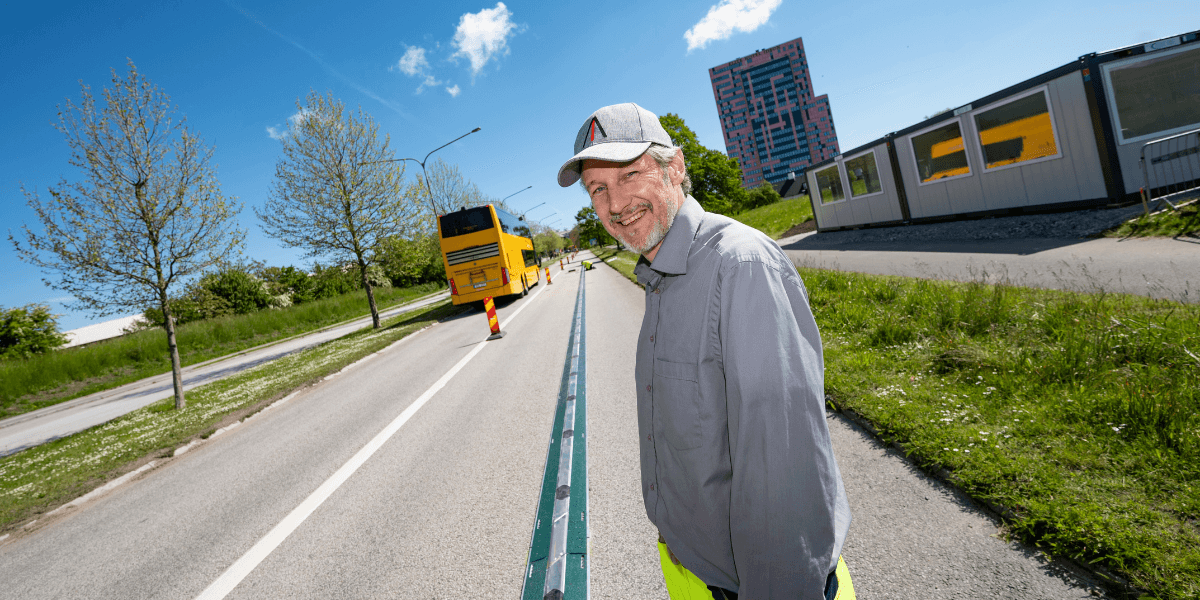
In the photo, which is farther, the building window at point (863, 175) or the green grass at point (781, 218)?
the green grass at point (781, 218)

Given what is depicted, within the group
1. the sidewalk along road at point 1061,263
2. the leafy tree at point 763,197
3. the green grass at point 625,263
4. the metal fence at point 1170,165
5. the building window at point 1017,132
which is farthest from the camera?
the leafy tree at point 763,197

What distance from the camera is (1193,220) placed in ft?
26.3

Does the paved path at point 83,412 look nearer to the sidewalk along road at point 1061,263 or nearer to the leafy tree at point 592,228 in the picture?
the sidewalk along road at point 1061,263

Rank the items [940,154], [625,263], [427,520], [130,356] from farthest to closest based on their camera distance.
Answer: [625,263] → [130,356] → [940,154] → [427,520]

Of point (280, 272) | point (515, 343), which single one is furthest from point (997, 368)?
point (280, 272)

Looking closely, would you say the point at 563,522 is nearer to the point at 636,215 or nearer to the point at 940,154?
the point at 636,215

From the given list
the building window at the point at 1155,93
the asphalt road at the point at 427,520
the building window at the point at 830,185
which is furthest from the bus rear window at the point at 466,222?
the building window at the point at 1155,93

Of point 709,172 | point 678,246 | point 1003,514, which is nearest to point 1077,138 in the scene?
point 1003,514

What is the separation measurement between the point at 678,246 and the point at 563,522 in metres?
2.54

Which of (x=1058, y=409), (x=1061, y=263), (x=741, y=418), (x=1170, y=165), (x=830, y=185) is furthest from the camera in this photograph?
(x=830, y=185)

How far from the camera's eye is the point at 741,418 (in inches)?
42.0

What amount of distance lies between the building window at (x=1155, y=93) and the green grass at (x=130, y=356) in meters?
33.2

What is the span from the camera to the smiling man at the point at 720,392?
104 cm

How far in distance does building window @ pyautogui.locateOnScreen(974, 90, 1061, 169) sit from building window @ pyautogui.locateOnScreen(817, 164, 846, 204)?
7.16 metres
